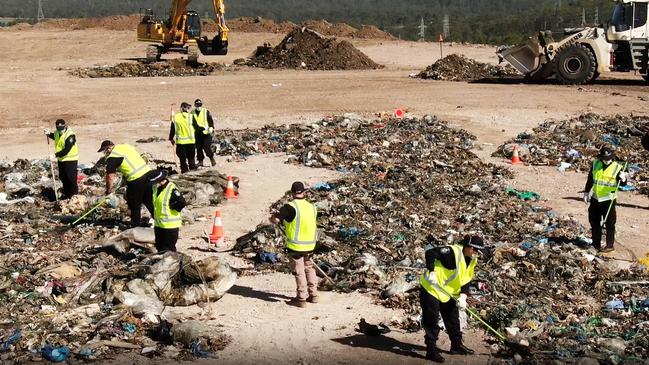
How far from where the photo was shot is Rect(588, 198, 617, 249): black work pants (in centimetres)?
1258

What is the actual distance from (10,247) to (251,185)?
17.9ft

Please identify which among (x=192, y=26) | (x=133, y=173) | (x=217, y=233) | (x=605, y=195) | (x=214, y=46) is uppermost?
(x=192, y=26)

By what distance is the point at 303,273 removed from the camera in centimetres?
1020

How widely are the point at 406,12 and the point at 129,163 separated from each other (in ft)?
259

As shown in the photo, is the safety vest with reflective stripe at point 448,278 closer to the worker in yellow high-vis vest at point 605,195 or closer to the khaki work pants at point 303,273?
the khaki work pants at point 303,273

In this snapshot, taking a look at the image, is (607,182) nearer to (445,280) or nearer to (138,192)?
(445,280)

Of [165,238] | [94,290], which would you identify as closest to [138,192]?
[165,238]

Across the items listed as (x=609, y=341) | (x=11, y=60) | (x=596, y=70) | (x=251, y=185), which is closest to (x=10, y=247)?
(x=251, y=185)

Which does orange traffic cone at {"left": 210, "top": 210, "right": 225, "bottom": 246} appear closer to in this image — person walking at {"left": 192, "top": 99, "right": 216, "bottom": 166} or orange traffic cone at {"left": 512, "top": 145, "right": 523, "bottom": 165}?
person walking at {"left": 192, "top": 99, "right": 216, "bottom": 166}

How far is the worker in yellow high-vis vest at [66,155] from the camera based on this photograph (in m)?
14.7

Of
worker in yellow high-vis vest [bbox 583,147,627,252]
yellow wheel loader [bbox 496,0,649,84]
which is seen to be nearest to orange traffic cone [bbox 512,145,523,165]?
worker in yellow high-vis vest [bbox 583,147,627,252]

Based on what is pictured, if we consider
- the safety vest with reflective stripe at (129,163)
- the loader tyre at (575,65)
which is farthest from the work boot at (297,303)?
the loader tyre at (575,65)

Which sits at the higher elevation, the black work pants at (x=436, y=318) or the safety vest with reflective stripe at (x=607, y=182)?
the safety vest with reflective stripe at (x=607, y=182)

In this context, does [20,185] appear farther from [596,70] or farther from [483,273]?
[596,70]
